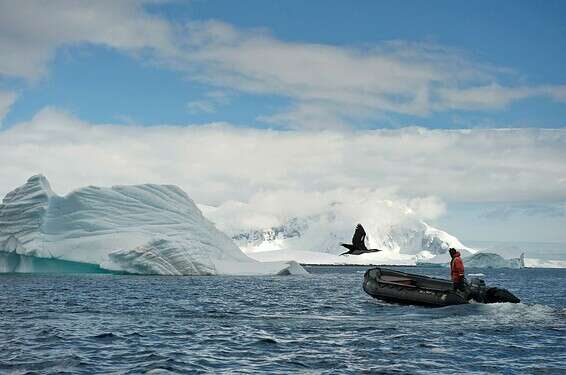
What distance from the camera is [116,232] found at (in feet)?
245

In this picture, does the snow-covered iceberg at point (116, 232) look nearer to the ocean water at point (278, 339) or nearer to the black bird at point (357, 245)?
the ocean water at point (278, 339)

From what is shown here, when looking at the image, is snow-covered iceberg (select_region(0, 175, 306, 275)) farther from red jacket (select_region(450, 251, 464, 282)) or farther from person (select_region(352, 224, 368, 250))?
person (select_region(352, 224, 368, 250))

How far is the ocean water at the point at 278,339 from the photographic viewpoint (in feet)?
51.7

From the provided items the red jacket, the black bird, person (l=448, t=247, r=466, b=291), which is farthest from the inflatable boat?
the black bird

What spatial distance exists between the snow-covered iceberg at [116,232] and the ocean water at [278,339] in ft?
129

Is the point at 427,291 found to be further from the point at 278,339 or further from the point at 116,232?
the point at 116,232

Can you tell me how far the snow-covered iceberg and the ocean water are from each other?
39371mm

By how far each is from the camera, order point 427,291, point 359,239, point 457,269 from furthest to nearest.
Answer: point 427,291 → point 457,269 → point 359,239

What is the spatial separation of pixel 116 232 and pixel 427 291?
1952 inches

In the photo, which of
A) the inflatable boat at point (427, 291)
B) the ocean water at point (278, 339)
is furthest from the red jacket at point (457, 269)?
the ocean water at point (278, 339)

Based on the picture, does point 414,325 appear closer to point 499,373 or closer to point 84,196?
point 499,373

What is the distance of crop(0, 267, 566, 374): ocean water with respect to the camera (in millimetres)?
15758

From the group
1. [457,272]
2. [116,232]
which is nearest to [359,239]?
[457,272]

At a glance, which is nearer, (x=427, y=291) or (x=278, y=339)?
(x=278, y=339)
